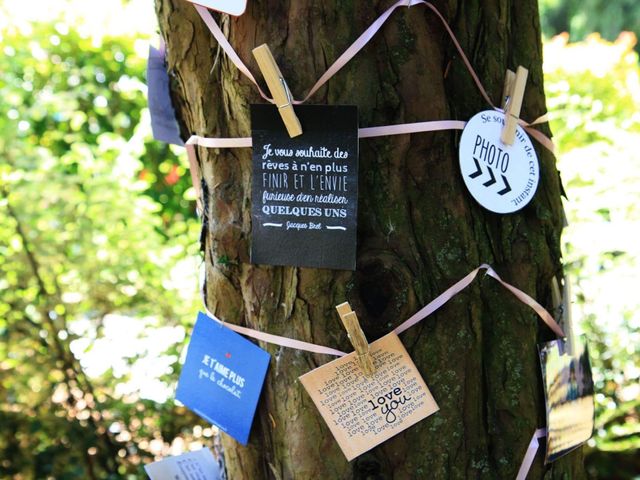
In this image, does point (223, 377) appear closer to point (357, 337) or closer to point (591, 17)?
point (357, 337)

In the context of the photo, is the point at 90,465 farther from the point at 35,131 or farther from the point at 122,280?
the point at 35,131

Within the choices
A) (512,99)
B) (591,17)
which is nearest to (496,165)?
(512,99)

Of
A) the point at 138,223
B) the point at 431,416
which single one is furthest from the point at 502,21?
the point at 138,223

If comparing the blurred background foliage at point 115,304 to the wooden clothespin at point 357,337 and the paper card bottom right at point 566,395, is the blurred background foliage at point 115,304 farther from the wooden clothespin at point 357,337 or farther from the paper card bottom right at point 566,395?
the wooden clothespin at point 357,337

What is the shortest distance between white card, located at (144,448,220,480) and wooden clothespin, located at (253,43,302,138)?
2.86 feet

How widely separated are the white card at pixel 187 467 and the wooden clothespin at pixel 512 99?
40.6 inches

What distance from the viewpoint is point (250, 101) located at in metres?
1.46

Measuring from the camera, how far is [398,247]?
56.6 inches

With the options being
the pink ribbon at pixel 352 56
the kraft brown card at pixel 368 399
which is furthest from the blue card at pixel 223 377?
the pink ribbon at pixel 352 56

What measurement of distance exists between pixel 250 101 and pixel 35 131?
3800 mm

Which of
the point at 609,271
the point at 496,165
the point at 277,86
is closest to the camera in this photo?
the point at 277,86

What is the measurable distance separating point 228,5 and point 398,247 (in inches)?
21.5

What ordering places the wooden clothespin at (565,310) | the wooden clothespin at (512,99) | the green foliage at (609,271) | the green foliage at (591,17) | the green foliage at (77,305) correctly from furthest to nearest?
1. the green foliage at (591,17)
2. the green foliage at (609,271)
3. the green foliage at (77,305)
4. the wooden clothespin at (565,310)
5. the wooden clothespin at (512,99)

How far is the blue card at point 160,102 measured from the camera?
1.85 meters
